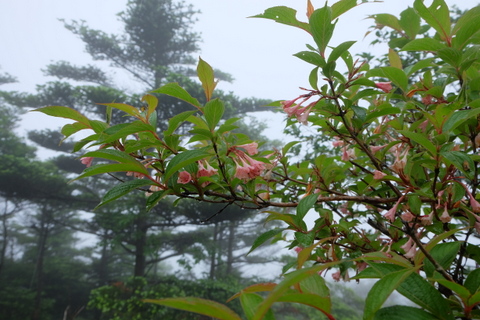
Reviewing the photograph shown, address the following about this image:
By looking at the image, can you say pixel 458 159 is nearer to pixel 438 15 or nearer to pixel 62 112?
pixel 438 15

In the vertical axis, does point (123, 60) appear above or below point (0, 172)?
above

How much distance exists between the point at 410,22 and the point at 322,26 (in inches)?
12.4

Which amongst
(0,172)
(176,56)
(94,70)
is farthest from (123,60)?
(0,172)

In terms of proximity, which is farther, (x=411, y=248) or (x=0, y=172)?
(x=0, y=172)

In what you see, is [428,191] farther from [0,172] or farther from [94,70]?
[94,70]

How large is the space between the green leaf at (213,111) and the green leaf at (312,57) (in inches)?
4.1

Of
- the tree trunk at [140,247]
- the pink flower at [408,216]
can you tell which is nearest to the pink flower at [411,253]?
the pink flower at [408,216]

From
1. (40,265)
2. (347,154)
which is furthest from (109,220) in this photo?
(347,154)

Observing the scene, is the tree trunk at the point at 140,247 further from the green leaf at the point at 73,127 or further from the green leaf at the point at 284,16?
the green leaf at the point at 284,16

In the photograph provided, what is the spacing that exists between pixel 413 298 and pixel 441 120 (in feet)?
0.82

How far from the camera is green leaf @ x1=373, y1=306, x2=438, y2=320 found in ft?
0.58

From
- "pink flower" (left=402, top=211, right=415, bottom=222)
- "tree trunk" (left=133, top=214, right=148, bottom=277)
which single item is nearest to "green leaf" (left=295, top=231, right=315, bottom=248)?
"pink flower" (left=402, top=211, right=415, bottom=222)

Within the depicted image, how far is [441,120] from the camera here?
36 centimetres

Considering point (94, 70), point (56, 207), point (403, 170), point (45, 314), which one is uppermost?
point (94, 70)
